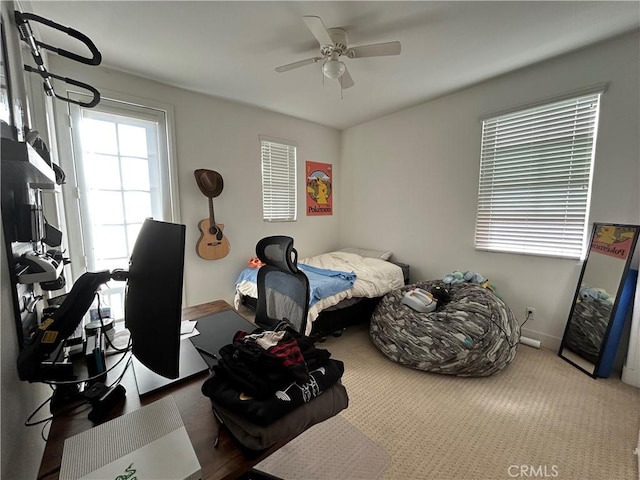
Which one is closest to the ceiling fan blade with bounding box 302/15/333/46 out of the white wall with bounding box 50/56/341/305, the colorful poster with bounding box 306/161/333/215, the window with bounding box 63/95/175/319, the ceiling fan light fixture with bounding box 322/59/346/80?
the ceiling fan light fixture with bounding box 322/59/346/80

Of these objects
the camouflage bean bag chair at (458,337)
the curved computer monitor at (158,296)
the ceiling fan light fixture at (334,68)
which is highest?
the ceiling fan light fixture at (334,68)

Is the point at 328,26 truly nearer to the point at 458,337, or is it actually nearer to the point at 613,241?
the point at 458,337

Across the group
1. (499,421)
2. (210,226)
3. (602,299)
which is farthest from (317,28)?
(602,299)

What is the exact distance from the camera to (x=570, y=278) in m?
2.32

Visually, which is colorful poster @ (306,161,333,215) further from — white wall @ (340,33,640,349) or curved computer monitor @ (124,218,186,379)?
curved computer monitor @ (124,218,186,379)

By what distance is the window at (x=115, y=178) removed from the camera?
2305mm

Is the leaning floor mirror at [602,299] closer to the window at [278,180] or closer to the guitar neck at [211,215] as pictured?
the window at [278,180]

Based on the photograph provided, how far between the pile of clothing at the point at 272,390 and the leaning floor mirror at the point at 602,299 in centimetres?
248

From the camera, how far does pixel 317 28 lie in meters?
1.60

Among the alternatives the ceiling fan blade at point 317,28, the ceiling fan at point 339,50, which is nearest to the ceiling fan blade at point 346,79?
the ceiling fan at point 339,50

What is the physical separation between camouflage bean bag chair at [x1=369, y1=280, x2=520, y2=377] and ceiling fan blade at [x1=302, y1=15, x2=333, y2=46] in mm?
2229

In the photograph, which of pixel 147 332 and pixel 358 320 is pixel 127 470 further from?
pixel 358 320

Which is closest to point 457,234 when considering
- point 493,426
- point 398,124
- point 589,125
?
point 589,125

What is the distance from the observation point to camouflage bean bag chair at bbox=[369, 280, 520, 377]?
2.02m
